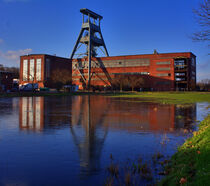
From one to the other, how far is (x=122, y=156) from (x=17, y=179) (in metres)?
3.31

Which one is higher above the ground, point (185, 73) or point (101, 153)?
point (185, 73)

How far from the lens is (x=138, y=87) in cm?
9362

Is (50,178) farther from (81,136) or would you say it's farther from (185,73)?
(185,73)

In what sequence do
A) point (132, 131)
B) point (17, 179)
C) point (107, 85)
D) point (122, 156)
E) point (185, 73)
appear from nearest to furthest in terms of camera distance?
point (17, 179) < point (122, 156) < point (132, 131) < point (185, 73) < point (107, 85)

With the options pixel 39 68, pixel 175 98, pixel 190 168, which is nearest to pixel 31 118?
pixel 190 168

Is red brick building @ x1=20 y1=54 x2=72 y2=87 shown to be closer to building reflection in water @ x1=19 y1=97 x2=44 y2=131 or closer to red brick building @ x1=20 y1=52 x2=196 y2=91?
red brick building @ x1=20 y1=52 x2=196 y2=91

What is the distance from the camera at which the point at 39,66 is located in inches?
4075

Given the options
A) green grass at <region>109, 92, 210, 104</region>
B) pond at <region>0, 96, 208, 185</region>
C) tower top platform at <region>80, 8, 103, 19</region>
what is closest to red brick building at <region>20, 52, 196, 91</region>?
tower top platform at <region>80, 8, 103, 19</region>

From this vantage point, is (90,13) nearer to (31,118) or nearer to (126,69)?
(126,69)

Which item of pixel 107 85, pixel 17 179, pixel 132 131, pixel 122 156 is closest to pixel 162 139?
pixel 132 131

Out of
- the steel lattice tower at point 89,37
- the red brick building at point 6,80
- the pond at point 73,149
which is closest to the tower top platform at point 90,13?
the steel lattice tower at point 89,37

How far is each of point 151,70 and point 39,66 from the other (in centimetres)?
5025

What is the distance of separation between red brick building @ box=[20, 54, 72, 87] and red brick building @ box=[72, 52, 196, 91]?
37.9 feet

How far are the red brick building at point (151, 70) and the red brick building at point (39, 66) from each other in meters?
11.6
